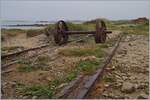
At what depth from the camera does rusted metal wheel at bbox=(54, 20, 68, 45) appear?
14216mm

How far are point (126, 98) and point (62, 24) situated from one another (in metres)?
9.69

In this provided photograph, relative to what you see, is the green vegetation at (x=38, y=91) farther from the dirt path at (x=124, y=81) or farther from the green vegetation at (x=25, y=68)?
the green vegetation at (x=25, y=68)

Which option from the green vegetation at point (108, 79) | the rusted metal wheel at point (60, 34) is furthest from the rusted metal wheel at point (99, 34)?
the green vegetation at point (108, 79)

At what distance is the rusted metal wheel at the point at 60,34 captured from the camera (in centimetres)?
1422

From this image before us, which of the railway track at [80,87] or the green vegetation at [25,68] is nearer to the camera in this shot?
the railway track at [80,87]

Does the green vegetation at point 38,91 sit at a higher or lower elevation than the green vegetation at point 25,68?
lower

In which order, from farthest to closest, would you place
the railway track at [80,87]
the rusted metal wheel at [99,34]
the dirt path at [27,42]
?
the dirt path at [27,42]
the rusted metal wheel at [99,34]
the railway track at [80,87]

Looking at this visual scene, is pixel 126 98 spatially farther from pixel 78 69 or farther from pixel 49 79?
pixel 78 69

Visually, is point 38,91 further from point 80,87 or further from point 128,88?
point 128,88

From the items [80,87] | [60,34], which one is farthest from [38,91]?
[60,34]

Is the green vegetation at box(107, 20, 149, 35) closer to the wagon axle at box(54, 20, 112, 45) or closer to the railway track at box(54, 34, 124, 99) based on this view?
the wagon axle at box(54, 20, 112, 45)

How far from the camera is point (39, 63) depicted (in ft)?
28.2

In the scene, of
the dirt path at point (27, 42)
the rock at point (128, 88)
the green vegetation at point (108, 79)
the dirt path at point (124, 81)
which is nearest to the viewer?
the dirt path at point (124, 81)

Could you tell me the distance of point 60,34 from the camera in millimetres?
14523
